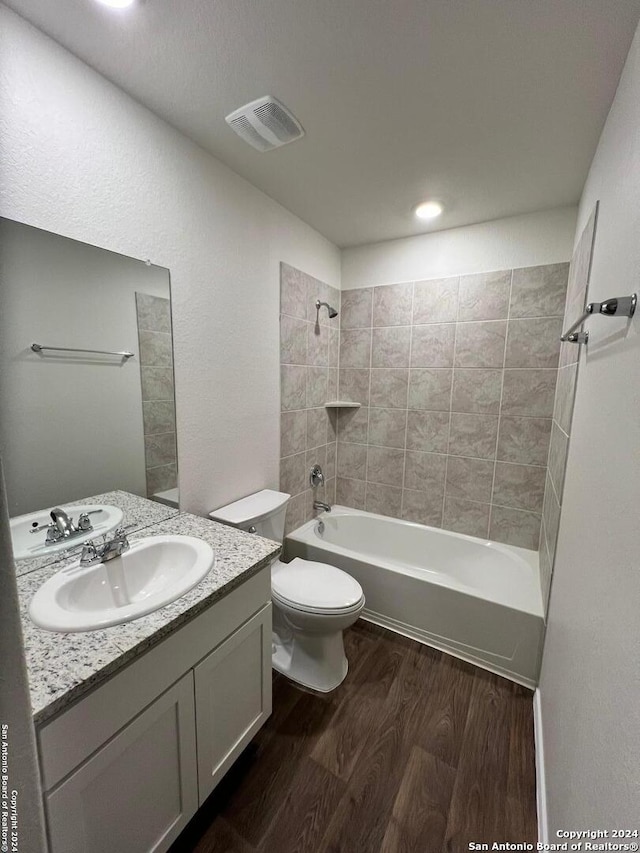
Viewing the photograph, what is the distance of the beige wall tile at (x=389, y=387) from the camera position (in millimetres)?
2465

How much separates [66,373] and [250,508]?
1.00 meters

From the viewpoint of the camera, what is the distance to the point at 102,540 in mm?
1214

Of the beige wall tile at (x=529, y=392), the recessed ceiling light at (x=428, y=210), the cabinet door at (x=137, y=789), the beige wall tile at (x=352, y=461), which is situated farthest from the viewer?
the beige wall tile at (x=352, y=461)

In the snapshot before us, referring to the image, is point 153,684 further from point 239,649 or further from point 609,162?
point 609,162

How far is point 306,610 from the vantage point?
1491 mm

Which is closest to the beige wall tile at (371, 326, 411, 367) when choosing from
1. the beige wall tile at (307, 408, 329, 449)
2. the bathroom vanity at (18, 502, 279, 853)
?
the beige wall tile at (307, 408, 329, 449)

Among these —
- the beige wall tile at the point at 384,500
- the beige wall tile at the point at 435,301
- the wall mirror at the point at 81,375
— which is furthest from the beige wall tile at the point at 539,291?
the wall mirror at the point at 81,375

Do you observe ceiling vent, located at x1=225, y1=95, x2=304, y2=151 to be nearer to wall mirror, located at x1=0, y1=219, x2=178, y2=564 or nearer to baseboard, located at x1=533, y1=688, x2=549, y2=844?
wall mirror, located at x1=0, y1=219, x2=178, y2=564

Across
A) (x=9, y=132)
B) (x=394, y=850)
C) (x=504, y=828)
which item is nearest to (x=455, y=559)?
(x=504, y=828)

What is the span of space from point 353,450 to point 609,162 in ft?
6.70

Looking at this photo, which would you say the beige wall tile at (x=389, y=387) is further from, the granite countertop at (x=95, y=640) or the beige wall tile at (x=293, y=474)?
the granite countertop at (x=95, y=640)

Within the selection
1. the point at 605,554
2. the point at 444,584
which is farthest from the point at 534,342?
the point at 605,554

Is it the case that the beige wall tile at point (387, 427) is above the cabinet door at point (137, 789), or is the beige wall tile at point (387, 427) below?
above

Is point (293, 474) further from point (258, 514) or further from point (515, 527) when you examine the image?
point (515, 527)
